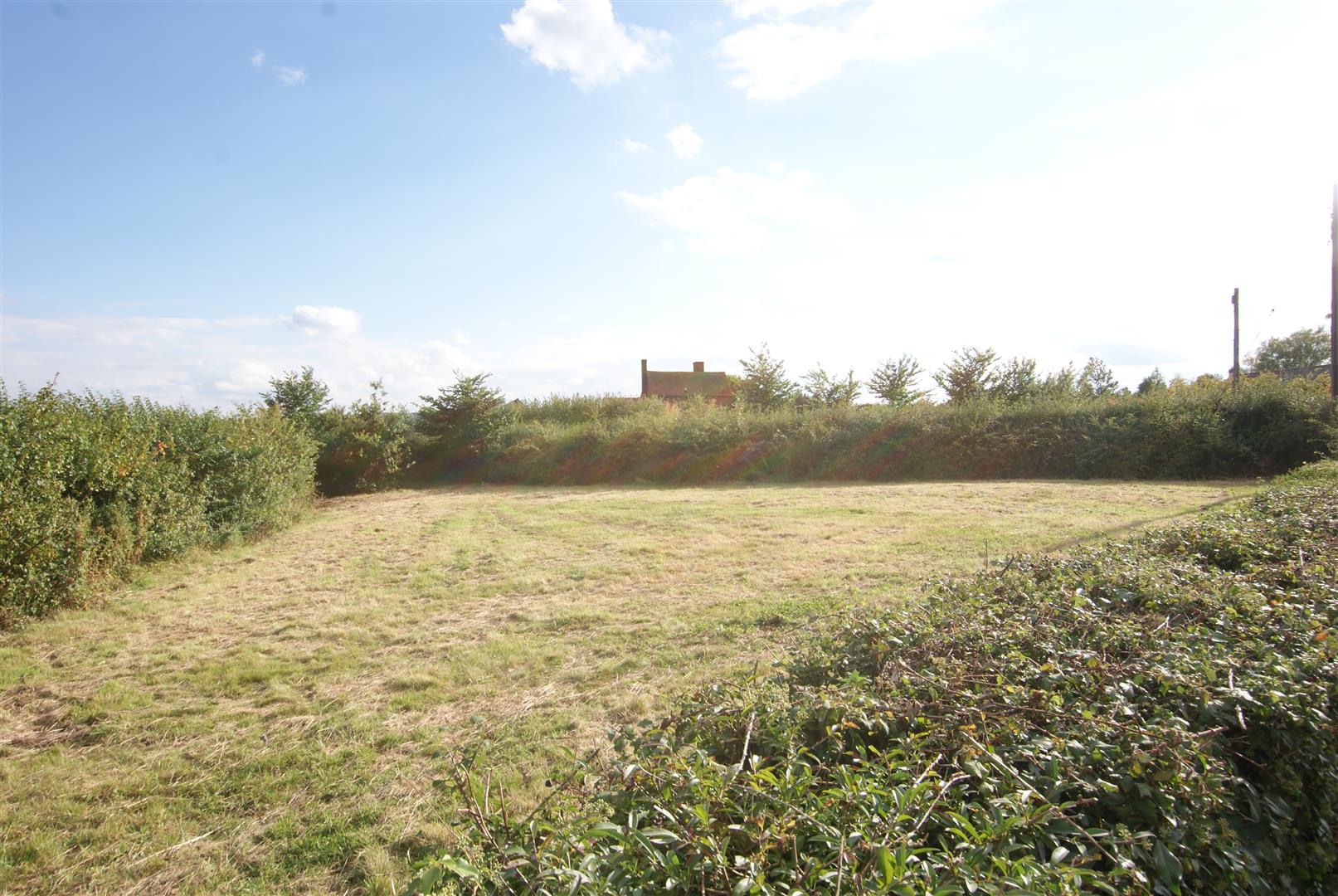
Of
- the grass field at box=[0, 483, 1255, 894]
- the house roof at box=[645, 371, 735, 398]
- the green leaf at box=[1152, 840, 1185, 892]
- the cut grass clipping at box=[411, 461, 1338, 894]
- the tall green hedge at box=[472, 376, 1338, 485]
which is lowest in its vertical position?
the grass field at box=[0, 483, 1255, 894]

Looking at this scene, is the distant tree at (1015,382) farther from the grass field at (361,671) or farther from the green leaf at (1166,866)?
the green leaf at (1166,866)

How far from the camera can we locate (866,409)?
1861 cm

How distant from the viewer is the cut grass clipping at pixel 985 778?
129 cm

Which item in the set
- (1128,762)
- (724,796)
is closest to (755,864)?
(724,796)

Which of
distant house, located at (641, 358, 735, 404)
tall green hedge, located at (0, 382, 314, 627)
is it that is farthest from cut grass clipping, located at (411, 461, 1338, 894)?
distant house, located at (641, 358, 735, 404)

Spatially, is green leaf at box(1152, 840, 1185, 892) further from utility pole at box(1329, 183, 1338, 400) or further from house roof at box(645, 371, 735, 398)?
house roof at box(645, 371, 735, 398)

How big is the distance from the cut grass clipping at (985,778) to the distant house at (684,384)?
32.5 m

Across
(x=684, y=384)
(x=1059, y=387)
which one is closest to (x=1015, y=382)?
(x=1059, y=387)

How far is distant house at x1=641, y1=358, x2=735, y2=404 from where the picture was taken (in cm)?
3519

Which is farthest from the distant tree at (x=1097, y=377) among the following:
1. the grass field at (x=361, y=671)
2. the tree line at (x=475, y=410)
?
the grass field at (x=361, y=671)

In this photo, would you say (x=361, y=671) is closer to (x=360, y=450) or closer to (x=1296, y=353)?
(x=360, y=450)

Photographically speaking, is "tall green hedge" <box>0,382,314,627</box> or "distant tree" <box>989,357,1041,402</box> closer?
"tall green hedge" <box>0,382,314,627</box>

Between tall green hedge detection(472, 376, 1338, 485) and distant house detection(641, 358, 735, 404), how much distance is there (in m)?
14.3

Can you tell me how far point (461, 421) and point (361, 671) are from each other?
15.9 m
